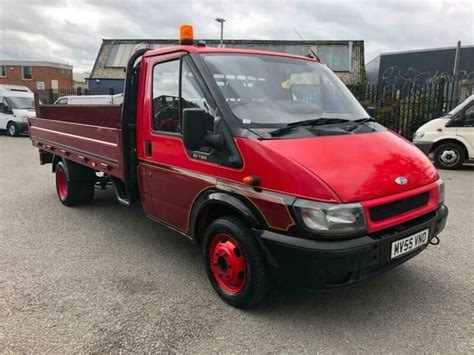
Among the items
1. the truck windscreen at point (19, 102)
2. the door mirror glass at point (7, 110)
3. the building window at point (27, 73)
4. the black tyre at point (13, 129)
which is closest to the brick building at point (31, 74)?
the building window at point (27, 73)

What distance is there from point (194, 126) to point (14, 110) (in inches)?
748

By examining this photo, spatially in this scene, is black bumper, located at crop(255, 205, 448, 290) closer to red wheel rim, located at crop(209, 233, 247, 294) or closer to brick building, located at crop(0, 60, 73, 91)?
red wheel rim, located at crop(209, 233, 247, 294)

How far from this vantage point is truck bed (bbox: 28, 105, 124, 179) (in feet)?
15.0

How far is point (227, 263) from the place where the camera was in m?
3.24

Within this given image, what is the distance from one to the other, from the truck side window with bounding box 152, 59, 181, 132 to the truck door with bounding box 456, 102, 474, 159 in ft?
27.0

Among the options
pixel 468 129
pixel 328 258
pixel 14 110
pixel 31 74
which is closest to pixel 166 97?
pixel 328 258

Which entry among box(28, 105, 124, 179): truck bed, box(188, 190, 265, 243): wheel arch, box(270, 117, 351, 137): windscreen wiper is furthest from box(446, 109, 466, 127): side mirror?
box(188, 190, 265, 243): wheel arch

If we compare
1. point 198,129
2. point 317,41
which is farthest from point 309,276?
point 317,41

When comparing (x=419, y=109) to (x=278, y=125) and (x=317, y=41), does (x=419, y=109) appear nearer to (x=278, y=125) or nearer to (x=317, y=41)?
(x=278, y=125)

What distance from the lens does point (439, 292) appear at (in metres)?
3.51

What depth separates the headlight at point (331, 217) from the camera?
8.61 ft

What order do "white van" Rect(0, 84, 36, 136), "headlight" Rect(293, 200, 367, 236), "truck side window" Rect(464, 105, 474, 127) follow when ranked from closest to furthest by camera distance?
1. "headlight" Rect(293, 200, 367, 236)
2. "truck side window" Rect(464, 105, 474, 127)
3. "white van" Rect(0, 84, 36, 136)

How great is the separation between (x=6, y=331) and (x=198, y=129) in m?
2.06

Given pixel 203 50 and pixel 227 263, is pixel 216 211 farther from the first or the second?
pixel 203 50
